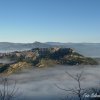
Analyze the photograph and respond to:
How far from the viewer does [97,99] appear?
1982 inches
